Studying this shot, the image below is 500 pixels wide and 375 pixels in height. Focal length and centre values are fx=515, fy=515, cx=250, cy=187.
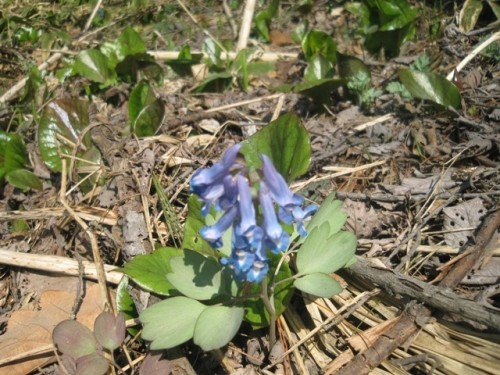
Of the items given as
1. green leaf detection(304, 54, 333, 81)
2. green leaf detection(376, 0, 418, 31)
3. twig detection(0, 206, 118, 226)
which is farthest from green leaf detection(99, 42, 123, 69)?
green leaf detection(376, 0, 418, 31)

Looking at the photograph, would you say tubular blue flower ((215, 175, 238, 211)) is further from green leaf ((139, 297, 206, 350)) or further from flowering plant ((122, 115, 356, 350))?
green leaf ((139, 297, 206, 350))

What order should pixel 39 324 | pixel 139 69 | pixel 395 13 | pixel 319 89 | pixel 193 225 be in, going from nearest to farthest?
1. pixel 193 225
2. pixel 39 324
3. pixel 319 89
4. pixel 395 13
5. pixel 139 69

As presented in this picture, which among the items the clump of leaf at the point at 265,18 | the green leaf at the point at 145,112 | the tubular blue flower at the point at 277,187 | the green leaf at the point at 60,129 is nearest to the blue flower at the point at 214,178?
the tubular blue flower at the point at 277,187

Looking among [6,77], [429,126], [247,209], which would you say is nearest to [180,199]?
[247,209]

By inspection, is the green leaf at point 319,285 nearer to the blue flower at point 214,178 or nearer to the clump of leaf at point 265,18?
the blue flower at point 214,178

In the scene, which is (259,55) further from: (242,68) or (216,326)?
(216,326)

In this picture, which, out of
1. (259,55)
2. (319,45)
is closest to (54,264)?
(319,45)
